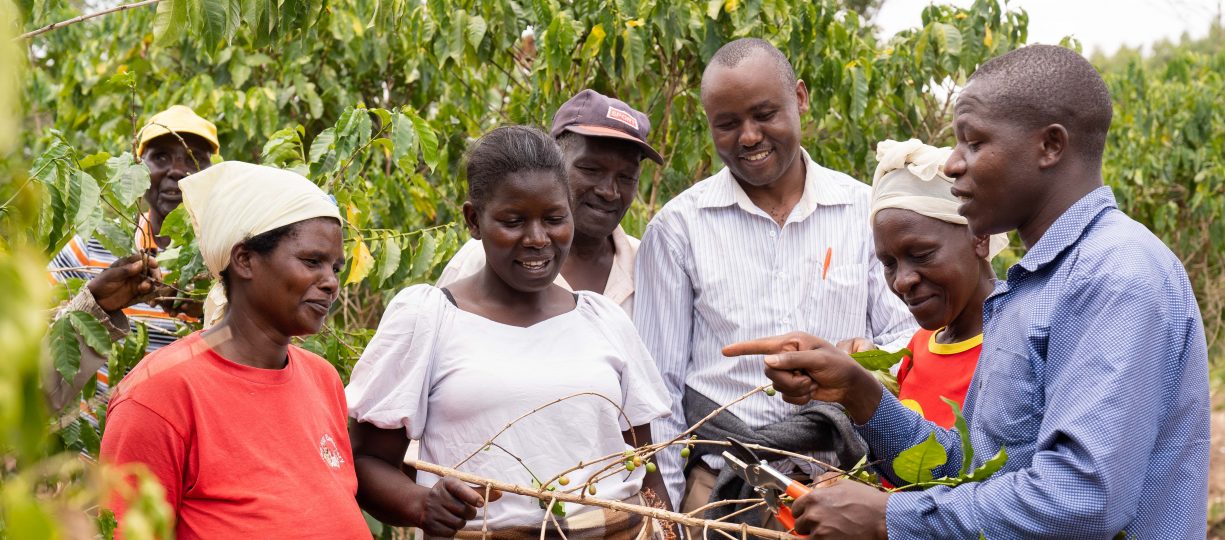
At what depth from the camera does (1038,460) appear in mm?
1785

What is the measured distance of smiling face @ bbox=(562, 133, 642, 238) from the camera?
3145mm

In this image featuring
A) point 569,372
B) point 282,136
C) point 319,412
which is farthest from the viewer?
point 282,136

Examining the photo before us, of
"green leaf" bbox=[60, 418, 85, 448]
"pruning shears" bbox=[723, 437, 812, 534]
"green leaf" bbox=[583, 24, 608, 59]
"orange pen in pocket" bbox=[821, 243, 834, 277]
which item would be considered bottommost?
"green leaf" bbox=[60, 418, 85, 448]

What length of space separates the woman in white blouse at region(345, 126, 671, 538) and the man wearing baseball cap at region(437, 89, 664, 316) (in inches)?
18.9

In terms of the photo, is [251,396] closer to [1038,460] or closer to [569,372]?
[569,372]

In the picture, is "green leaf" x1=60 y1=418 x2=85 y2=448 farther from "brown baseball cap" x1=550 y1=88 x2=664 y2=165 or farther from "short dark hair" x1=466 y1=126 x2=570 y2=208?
"brown baseball cap" x1=550 y1=88 x2=664 y2=165

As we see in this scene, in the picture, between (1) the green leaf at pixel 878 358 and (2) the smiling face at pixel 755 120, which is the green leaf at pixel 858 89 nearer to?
(2) the smiling face at pixel 755 120

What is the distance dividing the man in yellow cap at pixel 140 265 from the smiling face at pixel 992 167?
1.56m

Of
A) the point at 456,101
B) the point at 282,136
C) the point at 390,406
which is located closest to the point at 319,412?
the point at 390,406

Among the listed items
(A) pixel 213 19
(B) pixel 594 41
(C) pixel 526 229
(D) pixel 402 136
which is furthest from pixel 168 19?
(B) pixel 594 41

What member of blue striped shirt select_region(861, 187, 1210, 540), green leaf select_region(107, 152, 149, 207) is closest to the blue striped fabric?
green leaf select_region(107, 152, 149, 207)

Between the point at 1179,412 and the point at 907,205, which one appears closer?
the point at 1179,412

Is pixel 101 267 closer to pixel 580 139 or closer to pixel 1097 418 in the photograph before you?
pixel 580 139

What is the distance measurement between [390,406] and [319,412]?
0.15 metres
